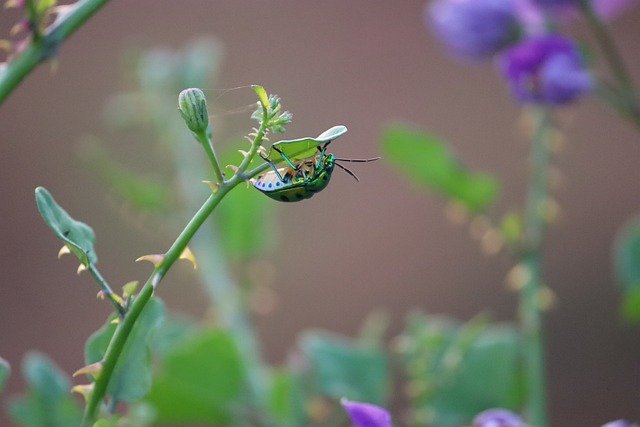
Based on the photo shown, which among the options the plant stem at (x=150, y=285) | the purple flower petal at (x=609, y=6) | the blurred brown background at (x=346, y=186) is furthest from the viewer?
the blurred brown background at (x=346, y=186)

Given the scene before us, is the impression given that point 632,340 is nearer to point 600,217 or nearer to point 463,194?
point 600,217

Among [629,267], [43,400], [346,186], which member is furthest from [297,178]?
[346,186]

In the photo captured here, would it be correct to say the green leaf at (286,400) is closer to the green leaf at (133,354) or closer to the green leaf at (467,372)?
the green leaf at (467,372)

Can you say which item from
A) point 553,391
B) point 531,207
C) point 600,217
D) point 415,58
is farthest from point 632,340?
point 531,207

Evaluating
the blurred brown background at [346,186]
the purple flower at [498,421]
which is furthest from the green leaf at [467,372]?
the blurred brown background at [346,186]

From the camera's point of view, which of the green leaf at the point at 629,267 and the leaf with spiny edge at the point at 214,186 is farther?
the green leaf at the point at 629,267

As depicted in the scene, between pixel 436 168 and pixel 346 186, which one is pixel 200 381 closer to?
pixel 436 168
